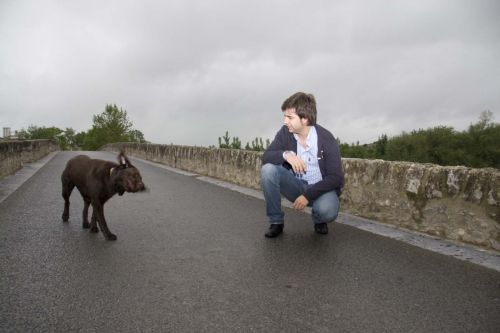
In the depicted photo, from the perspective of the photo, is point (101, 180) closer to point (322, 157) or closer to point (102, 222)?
point (102, 222)

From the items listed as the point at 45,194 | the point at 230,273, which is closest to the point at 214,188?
the point at 45,194

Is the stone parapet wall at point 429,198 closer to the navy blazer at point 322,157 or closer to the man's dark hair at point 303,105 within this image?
the navy blazer at point 322,157

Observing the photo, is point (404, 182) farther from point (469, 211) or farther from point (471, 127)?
point (471, 127)

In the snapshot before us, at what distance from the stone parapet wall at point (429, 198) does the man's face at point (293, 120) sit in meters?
1.53

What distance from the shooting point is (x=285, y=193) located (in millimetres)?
4766

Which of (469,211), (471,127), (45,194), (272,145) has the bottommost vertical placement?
(45,194)

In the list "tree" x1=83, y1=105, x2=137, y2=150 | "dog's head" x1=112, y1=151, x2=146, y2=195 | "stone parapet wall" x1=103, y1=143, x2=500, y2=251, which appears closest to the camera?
"stone parapet wall" x1=103, y1=143, x2=500, y2=251

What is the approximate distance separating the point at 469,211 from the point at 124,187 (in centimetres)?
366

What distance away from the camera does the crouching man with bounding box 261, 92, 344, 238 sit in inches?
166

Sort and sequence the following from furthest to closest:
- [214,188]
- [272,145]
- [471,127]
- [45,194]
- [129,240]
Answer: [471,127], [214,188], [45,194], [272,145], [129,240]

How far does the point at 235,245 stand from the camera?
13.4ft

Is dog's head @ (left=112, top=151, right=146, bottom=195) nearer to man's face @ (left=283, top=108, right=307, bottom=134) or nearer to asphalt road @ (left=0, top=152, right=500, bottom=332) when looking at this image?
asphalt road @ (left=0, top=152, right=500, bottom=332)

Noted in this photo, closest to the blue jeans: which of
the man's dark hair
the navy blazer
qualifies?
the navy blazer

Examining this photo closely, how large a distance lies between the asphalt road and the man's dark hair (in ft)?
4.61
